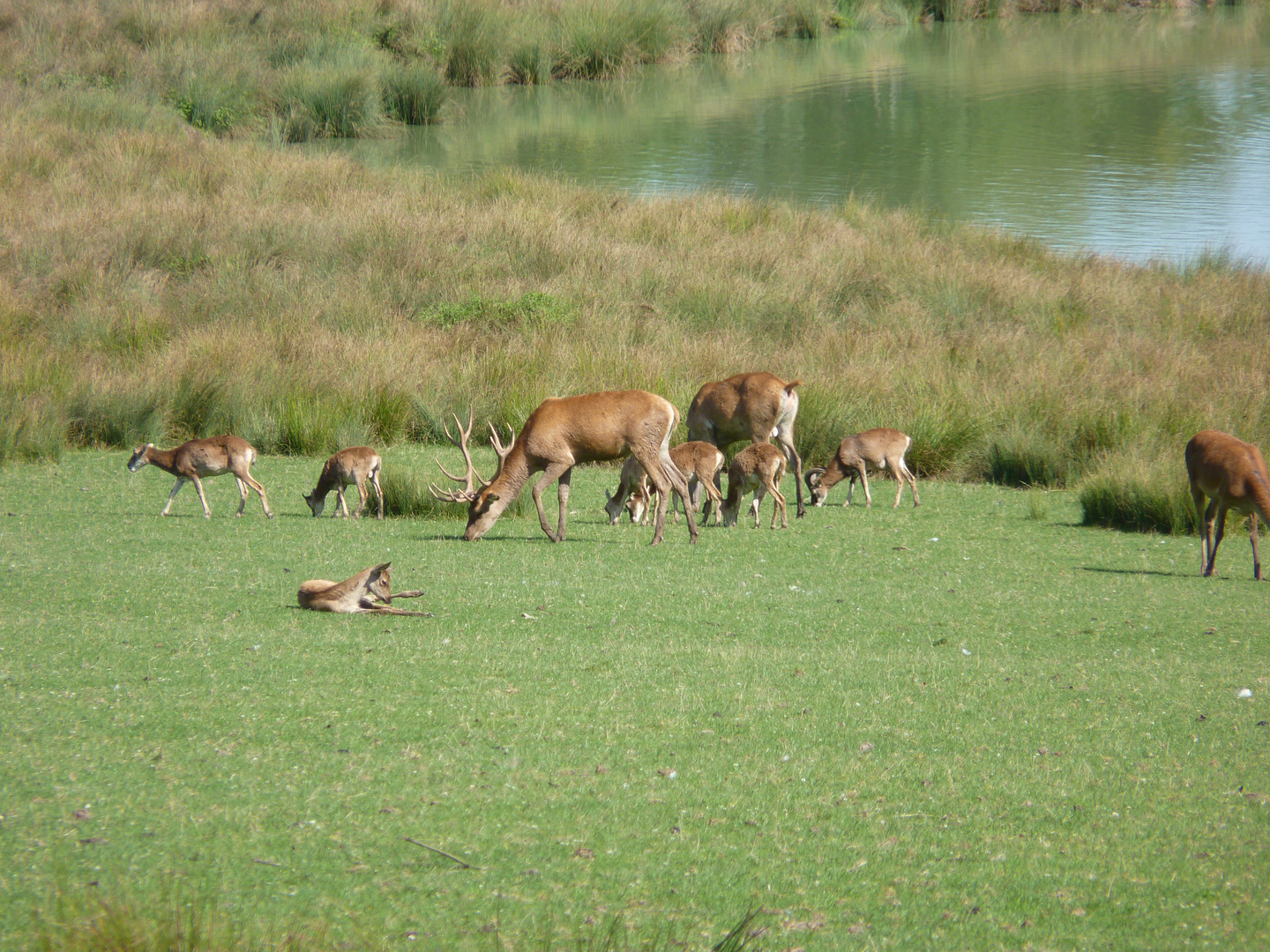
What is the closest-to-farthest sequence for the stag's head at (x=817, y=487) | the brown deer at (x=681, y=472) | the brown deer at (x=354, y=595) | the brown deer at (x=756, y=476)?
the brown deer at (x=354, y=595)
the brown deer at (x=681, y=472)
the brown deer at (x=756, y=476)
the stag's head at (x=817, y=487)

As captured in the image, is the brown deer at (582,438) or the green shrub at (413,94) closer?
the brown deer at (582,438)

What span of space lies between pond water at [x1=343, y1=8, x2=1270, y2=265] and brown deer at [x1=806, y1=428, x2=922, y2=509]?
40.1ft

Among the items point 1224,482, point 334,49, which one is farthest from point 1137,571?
point 334,49

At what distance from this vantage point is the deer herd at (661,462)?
980 centimetres

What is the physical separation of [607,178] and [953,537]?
21081 mm

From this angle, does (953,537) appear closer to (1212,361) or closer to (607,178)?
(1212,361)

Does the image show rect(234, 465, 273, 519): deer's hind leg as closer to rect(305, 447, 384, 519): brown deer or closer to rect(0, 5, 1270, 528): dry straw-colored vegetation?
rect(305, 447, 384, 519): brown deer

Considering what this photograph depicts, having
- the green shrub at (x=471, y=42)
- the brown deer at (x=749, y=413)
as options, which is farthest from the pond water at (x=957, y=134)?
the brown deer at (x=749, y=413)

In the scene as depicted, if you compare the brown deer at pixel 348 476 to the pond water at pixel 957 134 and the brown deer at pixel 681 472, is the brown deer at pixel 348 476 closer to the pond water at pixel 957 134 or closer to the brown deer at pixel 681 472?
the brown deer at pixel 681 472

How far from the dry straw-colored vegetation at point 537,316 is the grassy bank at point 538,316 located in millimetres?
51

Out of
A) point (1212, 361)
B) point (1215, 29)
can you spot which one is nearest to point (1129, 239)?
point (1212, 361)

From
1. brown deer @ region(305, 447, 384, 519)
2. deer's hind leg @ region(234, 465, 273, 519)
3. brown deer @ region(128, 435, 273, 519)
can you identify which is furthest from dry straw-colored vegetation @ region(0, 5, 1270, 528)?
brown deer @ region(128, 435, 273, 519)

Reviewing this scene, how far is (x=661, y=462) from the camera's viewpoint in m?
10.6

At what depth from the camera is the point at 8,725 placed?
5051mm
